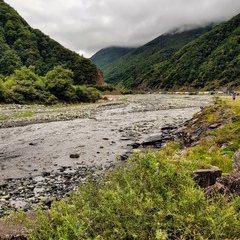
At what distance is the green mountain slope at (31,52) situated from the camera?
109 meters

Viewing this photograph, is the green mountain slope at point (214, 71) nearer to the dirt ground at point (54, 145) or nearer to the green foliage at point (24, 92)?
the green foliage at point (24, 92)

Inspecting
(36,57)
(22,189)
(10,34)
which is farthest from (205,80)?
(22,189)

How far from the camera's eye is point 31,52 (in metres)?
120

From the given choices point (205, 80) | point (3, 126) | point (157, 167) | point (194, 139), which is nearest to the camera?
point (157, 167)

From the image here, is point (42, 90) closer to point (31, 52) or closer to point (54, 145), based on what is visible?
point (54, 145)

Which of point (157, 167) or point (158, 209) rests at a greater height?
point (157, 167)

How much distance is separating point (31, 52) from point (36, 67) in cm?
899

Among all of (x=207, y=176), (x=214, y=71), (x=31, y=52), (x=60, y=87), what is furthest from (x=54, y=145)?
(x=214, y=71)

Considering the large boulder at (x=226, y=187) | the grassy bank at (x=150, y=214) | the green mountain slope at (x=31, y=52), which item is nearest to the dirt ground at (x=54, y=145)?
the grassy bank at (x=150, y=214)

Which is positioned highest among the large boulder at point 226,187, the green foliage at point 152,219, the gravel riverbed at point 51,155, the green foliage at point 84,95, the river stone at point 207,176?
the green foliage at point 84,95

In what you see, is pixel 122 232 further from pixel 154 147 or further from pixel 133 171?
pixel 154 147

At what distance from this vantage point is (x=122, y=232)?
177 inches

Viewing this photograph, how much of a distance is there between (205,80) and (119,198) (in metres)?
179

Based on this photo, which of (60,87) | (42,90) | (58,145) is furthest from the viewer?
(60,87)
